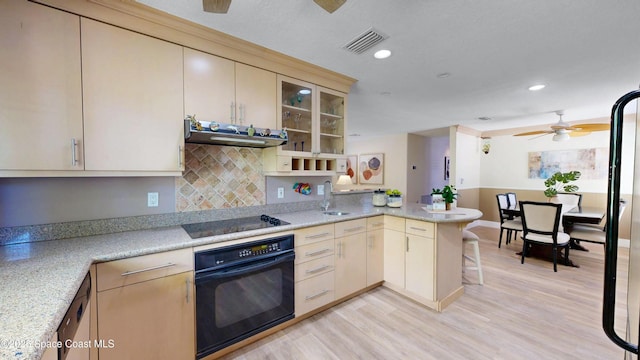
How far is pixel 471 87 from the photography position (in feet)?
10.0

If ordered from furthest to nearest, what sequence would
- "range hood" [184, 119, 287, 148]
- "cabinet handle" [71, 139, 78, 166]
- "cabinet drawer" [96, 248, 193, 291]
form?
"range hood" [184, 119, 287, 148] → "cabinet handle" [71, 139, 78, 166] → "cabinet drawer" [96, 248, 193, 291]

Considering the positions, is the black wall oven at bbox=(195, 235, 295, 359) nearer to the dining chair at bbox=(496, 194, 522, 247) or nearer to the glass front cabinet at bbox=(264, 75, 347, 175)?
the glass front cabinet at bbox=(264, 75, 347, 175)

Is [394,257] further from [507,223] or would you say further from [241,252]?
[507,223]

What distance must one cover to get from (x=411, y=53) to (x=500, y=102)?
2.34 metres

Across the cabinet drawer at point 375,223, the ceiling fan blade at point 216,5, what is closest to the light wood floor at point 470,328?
the cabinet drawer at point 375,223

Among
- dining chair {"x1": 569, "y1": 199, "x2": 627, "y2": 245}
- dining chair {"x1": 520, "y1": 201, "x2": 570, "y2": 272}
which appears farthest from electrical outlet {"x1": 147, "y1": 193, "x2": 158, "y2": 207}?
dining chair {"x1": 569, "y1": 199, "x2": 627, "y2": 245}

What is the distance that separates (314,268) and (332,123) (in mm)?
1629

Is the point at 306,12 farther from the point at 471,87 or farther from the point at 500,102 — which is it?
the point at 500,102

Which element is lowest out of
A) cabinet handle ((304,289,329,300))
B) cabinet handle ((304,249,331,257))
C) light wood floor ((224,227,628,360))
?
light wood floor ((224,227,628,360))

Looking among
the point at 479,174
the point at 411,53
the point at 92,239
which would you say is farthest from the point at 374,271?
the point at 479,174

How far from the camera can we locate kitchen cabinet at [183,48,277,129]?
1.93 m

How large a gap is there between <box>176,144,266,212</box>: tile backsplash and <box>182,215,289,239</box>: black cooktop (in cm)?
16

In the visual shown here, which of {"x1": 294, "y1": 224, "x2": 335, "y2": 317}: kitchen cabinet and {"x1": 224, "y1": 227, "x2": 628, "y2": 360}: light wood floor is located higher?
{"x1": 294, "y1": 224, "x2": 335, "y2": 317}: kitchen cabinet

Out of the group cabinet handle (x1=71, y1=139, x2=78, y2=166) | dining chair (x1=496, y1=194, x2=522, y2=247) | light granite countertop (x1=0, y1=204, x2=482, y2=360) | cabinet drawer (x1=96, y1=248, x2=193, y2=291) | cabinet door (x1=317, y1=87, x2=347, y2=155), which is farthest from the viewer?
dining chair (x1=496, y1=194, x2=522, y2=247)
